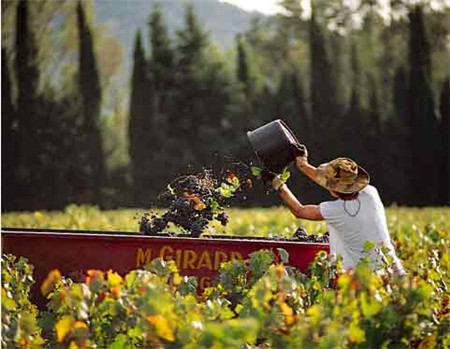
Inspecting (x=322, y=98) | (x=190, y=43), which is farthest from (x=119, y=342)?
(x=190, y=43)

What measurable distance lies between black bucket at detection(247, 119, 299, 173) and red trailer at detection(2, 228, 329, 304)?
0.54 meters

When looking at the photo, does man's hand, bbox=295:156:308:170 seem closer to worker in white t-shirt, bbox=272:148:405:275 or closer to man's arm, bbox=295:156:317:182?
man's arm, bbox=295:156:317:182

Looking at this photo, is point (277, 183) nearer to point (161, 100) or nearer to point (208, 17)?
point (161, 100)

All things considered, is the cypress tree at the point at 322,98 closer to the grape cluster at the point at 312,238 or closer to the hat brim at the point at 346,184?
the grape cluster at the point at 312,238

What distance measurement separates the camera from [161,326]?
3.79m

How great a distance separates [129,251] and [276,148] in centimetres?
120

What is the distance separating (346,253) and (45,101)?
838 inches

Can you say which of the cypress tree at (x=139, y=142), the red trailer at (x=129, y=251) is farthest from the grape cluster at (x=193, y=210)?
the cypress tree at (x=139, y=142)

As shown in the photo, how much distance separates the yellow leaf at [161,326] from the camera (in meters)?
3.79

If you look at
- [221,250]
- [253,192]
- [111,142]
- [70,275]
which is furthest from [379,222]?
[111,142]

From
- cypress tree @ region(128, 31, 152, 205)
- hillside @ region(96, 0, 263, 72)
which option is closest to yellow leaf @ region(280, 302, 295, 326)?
cypress tree @ region(128, 31, 152, 205)

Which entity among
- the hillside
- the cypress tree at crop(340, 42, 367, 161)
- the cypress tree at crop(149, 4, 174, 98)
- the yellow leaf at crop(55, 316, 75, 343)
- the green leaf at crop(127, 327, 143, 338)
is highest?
the hillside

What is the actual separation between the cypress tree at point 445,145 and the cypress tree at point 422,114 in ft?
0.53

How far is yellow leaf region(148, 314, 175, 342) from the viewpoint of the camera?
3795 mm
